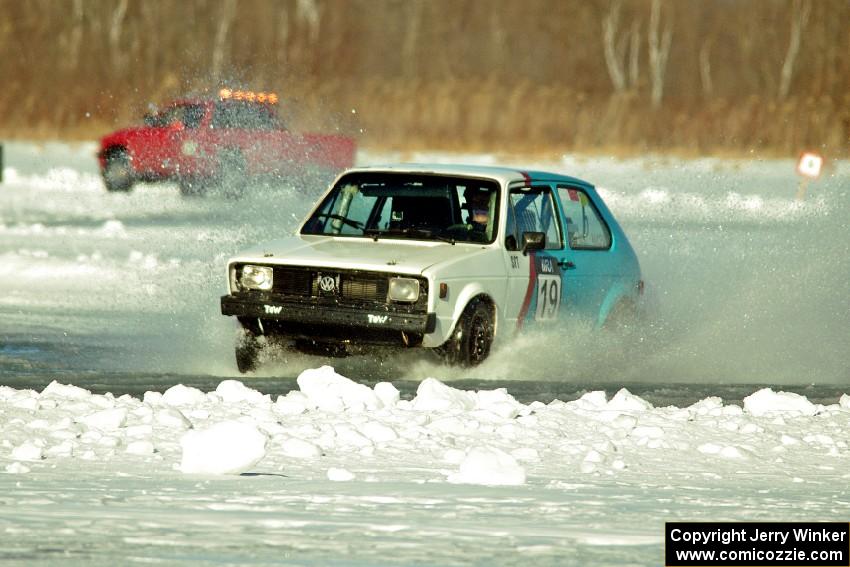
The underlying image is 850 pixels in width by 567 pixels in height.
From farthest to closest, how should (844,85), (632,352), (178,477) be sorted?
(844,85) < (632,352) < (178,477)

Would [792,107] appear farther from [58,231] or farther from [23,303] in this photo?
[23,303]

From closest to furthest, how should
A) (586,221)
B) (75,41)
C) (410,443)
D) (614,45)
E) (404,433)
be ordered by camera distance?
(410,443), (404,433), (586,221), (75,41), (614,45)

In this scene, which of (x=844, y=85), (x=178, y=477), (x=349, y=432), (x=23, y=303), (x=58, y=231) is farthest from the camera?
(x=844, y=85)

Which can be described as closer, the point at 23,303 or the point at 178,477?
the point at 178,477

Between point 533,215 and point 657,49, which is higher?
point 657,49

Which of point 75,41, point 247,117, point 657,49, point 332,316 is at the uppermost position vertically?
point 657,49

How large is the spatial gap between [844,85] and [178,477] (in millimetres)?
35124

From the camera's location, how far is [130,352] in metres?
12.8

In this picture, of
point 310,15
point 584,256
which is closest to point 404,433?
point 584,256

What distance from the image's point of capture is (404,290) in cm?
1064

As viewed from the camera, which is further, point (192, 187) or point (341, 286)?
point (192, 187)

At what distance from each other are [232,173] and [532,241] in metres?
18.4

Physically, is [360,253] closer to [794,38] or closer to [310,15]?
[794,38]

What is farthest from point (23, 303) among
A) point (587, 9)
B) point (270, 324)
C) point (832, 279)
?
point (587, 9)
